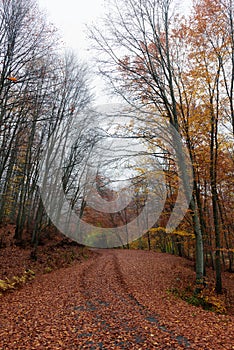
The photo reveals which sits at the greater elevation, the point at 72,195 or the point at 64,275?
the point at 72,195

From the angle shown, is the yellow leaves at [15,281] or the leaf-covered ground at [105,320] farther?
the yellow leaves at [15,281]

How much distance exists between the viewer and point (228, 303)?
8.23 m

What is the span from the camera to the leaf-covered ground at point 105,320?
3891mm

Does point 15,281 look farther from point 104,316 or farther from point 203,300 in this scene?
point 203,300

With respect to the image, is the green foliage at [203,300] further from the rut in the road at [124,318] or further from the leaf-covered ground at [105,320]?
the rut in the road at [124,318]

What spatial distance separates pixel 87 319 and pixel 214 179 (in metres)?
6.83

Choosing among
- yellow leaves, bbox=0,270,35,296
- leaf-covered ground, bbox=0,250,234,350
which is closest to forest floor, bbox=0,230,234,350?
leaf-covered ground, bbox=0,250,234,350

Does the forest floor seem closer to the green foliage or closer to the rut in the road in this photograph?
the rut in the road

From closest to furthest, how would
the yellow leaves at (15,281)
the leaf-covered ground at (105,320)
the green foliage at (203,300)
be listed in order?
the leaf-covered ground at (105,320) < the yellow leaves at (15,281) < the green foliage at (203,300)

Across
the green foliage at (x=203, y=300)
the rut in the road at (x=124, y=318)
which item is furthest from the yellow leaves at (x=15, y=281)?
the green foliage at (x=203, y=300)

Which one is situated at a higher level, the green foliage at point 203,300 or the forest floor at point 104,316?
the forest floor at point 104,316

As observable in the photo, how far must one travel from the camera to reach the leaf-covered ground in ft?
12.8

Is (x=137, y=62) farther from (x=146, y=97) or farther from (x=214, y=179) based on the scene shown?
(x=214, y=179)

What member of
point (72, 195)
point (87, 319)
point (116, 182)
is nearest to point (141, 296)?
point (87, 319)
